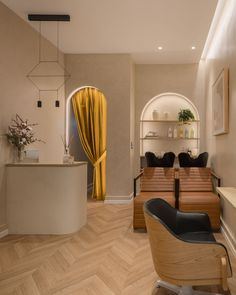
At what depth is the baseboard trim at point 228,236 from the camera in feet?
11.1

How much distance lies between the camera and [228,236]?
12.2 ft

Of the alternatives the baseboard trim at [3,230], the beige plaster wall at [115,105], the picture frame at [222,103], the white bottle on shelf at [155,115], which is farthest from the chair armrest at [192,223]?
the white bottle on shelf at [155,115]

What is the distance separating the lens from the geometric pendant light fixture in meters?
4.27

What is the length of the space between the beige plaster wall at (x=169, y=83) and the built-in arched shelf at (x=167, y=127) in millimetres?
122

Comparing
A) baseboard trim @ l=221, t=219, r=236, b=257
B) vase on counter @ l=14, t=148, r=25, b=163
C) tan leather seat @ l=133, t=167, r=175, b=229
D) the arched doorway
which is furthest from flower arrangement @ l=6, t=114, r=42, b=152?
baseboard trim @ l=221, t=219, r=236, b=257

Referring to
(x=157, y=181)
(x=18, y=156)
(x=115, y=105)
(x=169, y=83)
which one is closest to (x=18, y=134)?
(x=18, y=156)

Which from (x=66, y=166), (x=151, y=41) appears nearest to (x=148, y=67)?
(x=151, y=41)

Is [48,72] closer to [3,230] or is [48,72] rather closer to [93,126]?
[93,126]

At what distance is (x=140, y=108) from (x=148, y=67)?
3.30 ft

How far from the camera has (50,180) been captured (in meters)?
3.96

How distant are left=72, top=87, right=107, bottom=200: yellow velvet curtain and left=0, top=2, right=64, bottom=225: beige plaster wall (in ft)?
3.55

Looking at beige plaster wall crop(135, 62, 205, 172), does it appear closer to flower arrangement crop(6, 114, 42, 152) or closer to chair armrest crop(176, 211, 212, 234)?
flower arrangement crop(6, 114, 42, 152)

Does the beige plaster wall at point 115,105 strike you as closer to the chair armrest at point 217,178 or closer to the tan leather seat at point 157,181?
the tan leather seat at point 157,181

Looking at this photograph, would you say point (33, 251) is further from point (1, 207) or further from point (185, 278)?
point (185, 278)
